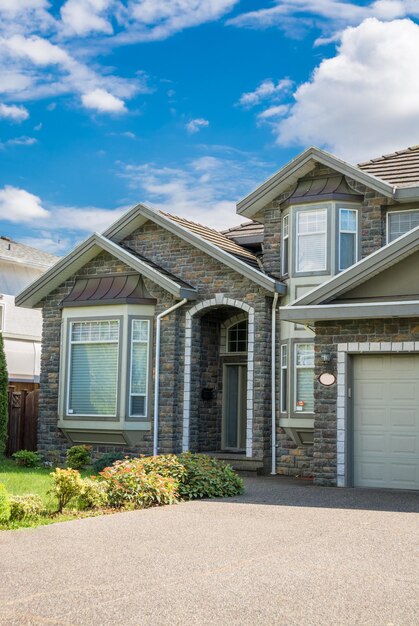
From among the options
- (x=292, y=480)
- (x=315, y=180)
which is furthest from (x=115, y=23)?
(x=292, y=480)

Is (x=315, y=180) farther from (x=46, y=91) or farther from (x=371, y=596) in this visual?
(x=371, y=596)

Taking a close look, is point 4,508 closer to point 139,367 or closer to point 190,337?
point 139,367

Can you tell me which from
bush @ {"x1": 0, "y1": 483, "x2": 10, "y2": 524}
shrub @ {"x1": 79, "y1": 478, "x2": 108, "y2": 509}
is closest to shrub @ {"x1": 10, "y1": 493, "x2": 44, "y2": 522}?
bush @ {"x1": 0, "y1": 483, "x2": 10, "y2": 524}

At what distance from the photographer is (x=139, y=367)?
18.6 meters

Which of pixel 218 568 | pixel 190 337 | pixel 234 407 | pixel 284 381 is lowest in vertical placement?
pixel 218 568

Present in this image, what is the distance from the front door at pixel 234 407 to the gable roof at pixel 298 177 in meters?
3.85

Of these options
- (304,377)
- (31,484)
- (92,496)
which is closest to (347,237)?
(304,377)

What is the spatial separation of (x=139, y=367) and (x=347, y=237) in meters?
5.41

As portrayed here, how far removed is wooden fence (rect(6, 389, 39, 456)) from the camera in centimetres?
2062

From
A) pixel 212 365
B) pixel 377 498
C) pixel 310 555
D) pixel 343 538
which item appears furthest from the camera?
pixel 212 365

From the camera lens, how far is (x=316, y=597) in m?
6.62

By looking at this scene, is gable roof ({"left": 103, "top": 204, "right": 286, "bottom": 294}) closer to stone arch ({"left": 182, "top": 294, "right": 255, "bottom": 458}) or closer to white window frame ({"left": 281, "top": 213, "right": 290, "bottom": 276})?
white window frame ({"left": 281, "top": 213, "right": 290, "bottom": 276})

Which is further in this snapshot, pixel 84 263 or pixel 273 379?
pixel 84 263

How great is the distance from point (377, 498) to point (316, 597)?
680cm
